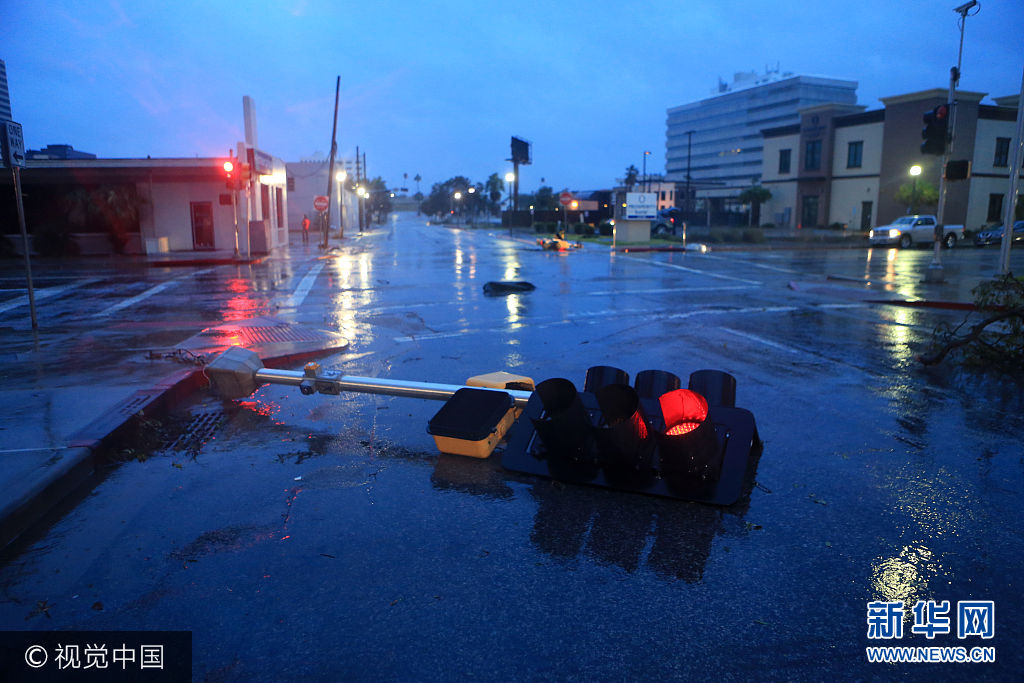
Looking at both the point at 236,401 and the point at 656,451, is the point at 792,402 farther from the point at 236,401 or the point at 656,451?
the point at 236,401

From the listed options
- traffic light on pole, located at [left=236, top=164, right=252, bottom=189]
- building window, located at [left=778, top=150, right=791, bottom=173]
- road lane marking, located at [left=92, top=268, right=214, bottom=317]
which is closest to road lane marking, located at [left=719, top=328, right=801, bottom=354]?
road lane marking, located at [left=92, top=268, right=214, bottom=317]

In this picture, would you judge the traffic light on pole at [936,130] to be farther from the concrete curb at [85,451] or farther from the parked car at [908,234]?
the parked car at [908,234]

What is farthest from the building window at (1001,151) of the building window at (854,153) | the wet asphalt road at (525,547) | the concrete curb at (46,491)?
the concrete curb at (46,491)

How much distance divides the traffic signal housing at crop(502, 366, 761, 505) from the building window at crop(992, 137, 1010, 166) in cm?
5677

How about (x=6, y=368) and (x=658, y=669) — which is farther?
(x=6, y=368)

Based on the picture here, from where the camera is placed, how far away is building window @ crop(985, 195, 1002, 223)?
164ft

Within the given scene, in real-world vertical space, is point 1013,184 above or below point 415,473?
above

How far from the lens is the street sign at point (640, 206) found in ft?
134

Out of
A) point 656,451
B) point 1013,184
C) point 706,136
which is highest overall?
point 706,136

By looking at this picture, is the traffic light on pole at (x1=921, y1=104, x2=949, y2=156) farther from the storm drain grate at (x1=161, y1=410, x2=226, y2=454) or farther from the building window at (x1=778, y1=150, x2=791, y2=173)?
the building window at (x1=778, y1=150, x2=791, y2=173)

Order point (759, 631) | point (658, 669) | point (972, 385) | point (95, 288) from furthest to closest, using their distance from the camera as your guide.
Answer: point (95, 288) < point (972, 385) < point (759, 631) < point (658, 669)

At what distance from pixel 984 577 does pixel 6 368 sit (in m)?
9.06

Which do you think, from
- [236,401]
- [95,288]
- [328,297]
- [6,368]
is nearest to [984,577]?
[236,401]

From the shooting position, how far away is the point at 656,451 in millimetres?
4578
